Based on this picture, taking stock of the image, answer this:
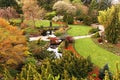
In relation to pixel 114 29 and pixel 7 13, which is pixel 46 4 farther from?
pixel 114 29

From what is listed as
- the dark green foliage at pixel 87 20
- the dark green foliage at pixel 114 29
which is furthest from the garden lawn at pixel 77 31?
the dark green foliage at pixel 114 29

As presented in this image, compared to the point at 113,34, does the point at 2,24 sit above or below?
above

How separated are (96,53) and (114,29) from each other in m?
5.63

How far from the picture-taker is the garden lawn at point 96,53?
33019 mm

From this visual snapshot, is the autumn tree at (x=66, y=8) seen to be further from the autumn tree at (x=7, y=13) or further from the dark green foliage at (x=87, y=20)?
the autumn tree at (x=7, y=13)

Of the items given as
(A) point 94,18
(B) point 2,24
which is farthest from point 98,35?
(B) point 2,24

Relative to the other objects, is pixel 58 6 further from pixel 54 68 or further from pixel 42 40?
pixel 54 68

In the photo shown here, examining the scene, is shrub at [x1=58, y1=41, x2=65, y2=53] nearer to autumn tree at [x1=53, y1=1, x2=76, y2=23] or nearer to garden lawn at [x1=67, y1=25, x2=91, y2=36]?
garden lawn at [x1=67, y1=25, x2=91, y2=36]

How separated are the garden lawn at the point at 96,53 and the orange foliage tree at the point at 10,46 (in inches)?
423

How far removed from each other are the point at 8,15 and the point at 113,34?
87.9 feet

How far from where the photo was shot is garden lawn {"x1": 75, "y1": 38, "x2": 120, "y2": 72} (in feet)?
108

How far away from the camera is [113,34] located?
128ft

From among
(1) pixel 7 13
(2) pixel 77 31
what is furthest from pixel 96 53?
(1) pixel 7 13

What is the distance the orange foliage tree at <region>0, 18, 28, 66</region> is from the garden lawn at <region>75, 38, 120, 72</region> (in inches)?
423
